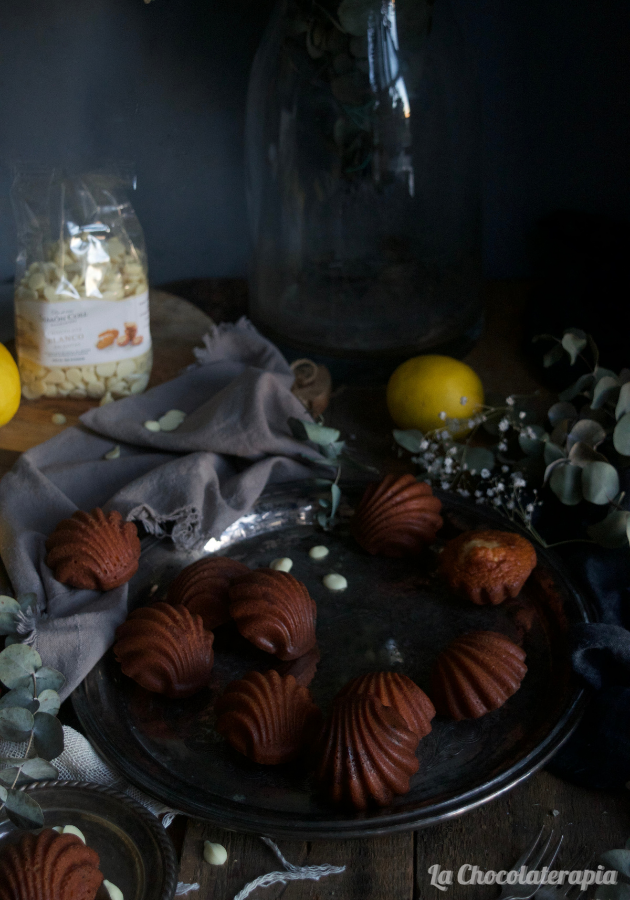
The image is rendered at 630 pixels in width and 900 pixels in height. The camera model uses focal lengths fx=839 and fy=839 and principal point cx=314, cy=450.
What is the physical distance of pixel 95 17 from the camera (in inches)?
51.9

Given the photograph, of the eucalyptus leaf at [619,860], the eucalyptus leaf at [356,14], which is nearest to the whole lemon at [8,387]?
the eucalyptus leaf at [356,14]

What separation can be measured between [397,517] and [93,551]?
0.34m

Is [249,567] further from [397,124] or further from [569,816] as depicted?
[397,124]

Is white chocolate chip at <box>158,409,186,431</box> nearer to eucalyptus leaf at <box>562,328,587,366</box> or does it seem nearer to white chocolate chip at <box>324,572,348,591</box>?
white chocolate chip at <box>324,572,348,591</box>

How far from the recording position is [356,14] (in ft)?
3.63

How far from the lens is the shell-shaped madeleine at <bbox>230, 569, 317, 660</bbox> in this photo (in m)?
0.82


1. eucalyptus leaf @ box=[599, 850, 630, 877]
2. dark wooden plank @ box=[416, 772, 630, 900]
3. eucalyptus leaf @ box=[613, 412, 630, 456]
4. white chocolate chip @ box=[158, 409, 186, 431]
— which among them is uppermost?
eucalyptus leaf @ box=[613, 412, 630, 456]

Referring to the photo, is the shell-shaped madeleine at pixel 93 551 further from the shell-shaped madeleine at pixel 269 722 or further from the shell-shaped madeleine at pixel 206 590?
the shell-shaped madeleine at pixel 269 722

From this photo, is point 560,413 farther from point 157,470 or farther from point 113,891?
point 113,891

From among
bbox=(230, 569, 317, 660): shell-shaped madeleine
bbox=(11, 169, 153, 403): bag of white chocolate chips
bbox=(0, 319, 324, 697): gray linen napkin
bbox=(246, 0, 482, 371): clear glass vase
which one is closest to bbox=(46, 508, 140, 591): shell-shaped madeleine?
bbox=(0, 319, 324, 697): gray linen napkin

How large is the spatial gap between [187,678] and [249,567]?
22cm

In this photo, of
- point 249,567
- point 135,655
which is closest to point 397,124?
point 249,567

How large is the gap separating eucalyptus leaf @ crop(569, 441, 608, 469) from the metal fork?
444mm

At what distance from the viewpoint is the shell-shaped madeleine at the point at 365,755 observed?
681 mm
